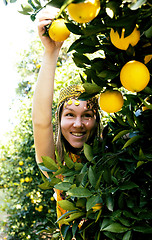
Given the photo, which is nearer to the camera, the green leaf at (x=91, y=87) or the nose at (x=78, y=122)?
the green leaf at (x=91, y=87)

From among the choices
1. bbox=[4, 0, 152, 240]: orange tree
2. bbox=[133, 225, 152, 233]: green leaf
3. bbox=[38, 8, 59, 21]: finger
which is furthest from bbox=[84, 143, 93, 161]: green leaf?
bbox=[38, 8, 59, 21]: finger

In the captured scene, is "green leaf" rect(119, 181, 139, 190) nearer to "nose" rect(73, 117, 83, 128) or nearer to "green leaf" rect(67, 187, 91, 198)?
"green leaf" rect(67, 187, 91, 198)

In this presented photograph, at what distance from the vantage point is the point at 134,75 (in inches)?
25.5

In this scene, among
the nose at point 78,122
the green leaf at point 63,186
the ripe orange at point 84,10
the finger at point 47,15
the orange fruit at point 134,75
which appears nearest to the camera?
the ripe orange at point 84,10

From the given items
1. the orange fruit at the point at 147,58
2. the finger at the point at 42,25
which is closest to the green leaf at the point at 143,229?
the orange fruit at the point at 147,58

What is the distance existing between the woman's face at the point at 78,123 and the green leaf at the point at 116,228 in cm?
81

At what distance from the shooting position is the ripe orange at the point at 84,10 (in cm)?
54

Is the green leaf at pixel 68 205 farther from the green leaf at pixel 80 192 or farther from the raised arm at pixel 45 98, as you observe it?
the raised arm at pixel 45 98

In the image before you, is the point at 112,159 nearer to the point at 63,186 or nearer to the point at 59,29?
the point at 63,186

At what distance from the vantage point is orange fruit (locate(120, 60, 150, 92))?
0.66m

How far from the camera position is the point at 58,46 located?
123 centimetres

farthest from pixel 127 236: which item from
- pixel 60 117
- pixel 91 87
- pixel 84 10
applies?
pixel 60 117

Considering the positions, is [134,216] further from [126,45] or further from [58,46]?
[58,46]

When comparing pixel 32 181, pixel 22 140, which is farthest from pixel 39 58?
pixel 32 181
